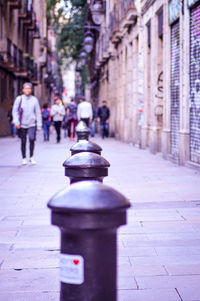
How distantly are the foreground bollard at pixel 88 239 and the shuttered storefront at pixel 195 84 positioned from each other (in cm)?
991

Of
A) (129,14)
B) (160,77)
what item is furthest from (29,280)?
(129,14)

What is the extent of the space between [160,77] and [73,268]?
1535cm

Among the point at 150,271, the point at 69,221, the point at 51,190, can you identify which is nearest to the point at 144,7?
the point at 51,190

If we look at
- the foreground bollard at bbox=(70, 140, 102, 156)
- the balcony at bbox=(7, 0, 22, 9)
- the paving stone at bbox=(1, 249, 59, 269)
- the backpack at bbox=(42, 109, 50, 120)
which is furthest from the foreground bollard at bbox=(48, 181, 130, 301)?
the balcony at bbox=(7, 0, 22, 9)

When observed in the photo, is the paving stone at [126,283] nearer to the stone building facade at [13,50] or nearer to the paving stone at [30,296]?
the paving stone at [30,296]

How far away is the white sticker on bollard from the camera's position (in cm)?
253

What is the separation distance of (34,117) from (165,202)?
19.6ft

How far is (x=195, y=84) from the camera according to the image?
1262cm

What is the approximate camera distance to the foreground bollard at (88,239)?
7.98 feet

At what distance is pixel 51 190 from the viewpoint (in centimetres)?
926

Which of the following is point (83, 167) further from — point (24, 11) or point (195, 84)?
point (24, 11)

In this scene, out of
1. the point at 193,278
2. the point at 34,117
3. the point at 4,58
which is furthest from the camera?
the point at 4,58

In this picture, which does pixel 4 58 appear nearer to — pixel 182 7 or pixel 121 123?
pixel 121 123

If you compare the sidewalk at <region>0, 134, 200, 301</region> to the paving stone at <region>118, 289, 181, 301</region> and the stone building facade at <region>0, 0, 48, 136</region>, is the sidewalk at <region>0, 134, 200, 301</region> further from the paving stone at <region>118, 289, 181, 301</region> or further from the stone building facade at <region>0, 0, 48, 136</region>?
the stone building facade at <region>0, 0, 48, 136</region>
